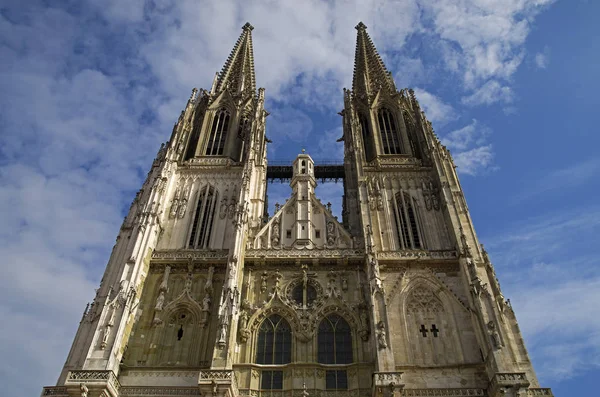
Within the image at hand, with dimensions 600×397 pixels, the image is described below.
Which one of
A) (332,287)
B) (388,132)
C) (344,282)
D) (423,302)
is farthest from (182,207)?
(388,132)

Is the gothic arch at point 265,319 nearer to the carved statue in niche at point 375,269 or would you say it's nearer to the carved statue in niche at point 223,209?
the carved statue in niche at point 375,269

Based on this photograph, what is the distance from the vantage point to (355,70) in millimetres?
44469

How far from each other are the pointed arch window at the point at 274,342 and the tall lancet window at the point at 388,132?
15242mm

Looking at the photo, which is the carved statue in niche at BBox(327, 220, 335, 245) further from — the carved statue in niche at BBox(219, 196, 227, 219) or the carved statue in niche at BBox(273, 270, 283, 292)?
the carved statue in niche at BBox(219, 196, 227, 219)

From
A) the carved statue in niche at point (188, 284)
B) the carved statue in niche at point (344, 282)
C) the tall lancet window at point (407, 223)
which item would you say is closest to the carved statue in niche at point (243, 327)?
the carved statue in niche at point (188, 284)

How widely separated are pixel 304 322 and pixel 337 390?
3431 millimetres

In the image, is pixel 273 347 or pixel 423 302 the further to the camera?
pixel 423 302

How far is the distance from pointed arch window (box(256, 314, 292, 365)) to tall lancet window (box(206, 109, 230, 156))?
1429 centimetres

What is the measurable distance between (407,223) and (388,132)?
9.43 metres

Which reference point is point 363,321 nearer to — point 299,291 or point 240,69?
point 299,291

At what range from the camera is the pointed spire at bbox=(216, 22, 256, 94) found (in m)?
40.7

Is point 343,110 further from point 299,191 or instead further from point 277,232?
point 277,232

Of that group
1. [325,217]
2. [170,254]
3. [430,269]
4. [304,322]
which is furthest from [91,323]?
[430,269]

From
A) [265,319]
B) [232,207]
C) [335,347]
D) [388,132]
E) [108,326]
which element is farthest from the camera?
[388,132]
